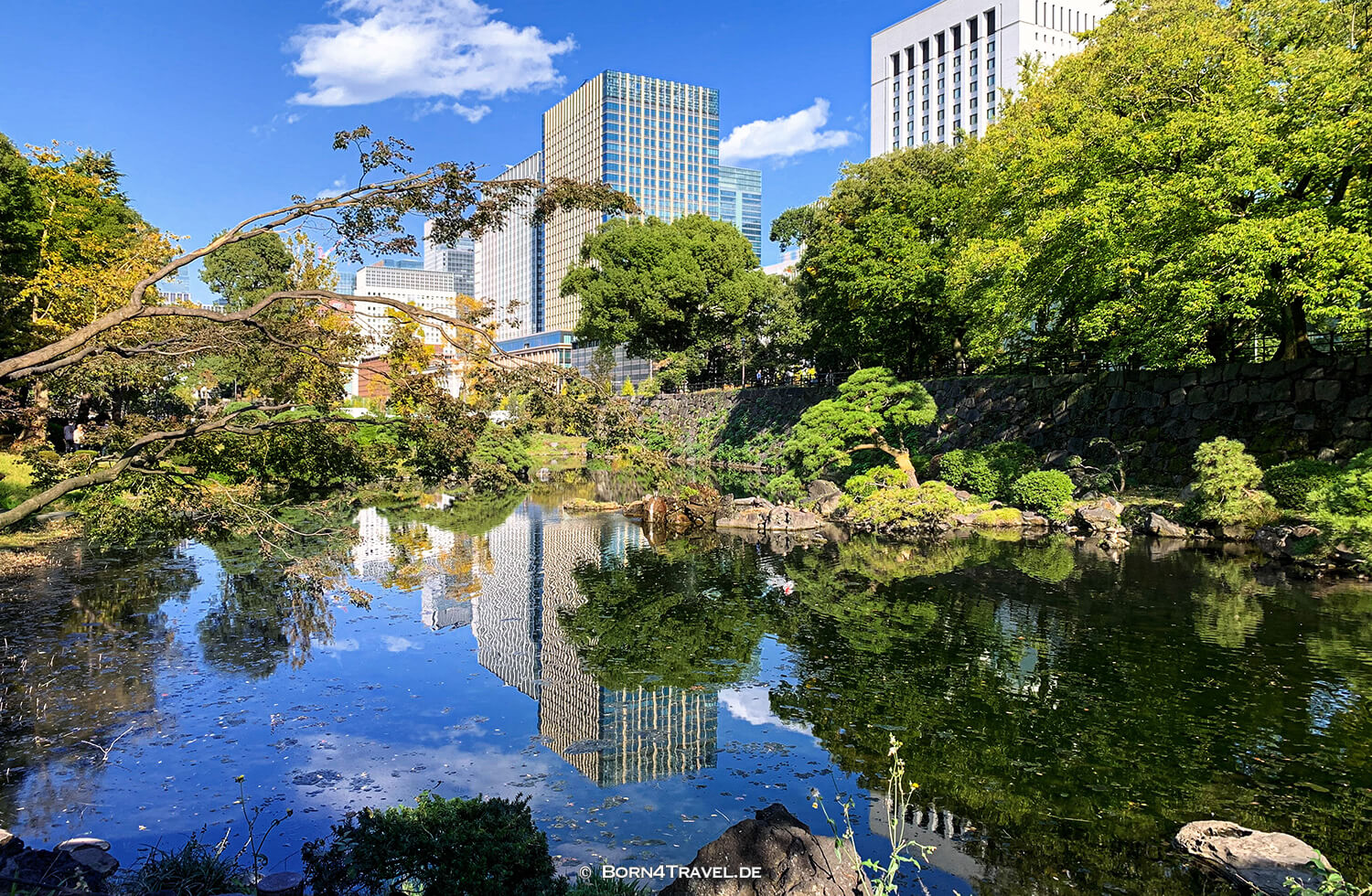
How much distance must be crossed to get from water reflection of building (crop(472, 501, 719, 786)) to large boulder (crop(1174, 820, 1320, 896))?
A: 12.8 ft

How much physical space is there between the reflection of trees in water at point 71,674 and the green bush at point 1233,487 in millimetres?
20229

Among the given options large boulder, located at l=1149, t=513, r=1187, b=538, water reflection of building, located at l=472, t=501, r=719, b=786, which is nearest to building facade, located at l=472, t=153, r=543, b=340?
large boulder, located at l=1149, t=513, r=1187, b=538

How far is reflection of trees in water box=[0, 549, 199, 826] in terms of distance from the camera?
6.93 meters

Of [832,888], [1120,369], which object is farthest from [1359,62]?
[832,888]

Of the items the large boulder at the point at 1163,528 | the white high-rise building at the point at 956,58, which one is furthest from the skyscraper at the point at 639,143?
the large boulder at the point at 1163,528

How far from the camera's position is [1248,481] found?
18.1 m

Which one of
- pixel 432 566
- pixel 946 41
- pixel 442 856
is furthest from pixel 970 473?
pixel 946 41

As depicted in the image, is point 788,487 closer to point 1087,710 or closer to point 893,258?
point 893,258

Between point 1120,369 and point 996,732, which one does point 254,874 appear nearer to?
point 996,732

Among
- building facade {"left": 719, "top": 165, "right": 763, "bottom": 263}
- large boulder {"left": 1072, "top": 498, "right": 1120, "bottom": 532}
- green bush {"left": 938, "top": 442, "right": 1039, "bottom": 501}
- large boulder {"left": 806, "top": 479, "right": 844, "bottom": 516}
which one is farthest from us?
building facade {"left": 719, "top": 165, "right": 763, "bottom": 263}

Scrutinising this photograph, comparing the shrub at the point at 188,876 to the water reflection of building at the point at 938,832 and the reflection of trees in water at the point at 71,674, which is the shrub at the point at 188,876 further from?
the water reflection of building at the point at 938,832

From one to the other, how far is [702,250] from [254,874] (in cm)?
4316

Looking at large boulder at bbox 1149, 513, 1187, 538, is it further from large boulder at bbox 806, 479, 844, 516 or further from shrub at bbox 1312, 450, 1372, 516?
large boulder at bbox 806, 479, 844, 516

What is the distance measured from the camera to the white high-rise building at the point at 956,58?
251 ft
